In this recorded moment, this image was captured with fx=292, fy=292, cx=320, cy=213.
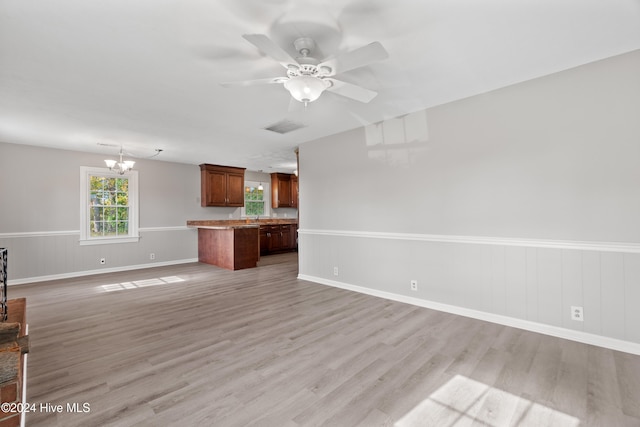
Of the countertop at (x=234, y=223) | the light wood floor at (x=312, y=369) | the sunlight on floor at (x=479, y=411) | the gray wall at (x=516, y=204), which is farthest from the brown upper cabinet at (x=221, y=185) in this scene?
the sunlight on floor at (x=479, y=411)

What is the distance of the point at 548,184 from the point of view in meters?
2.83

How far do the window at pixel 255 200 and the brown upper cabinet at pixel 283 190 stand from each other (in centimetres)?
23

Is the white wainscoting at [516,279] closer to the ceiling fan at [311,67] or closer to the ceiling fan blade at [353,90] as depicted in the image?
the ceiling fan blade at [353,90]

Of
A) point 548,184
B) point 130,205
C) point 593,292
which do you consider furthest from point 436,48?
point 130,205

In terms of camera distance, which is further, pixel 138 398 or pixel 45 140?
pixel 45 140

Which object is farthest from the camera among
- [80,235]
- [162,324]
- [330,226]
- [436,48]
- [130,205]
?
[130,205]

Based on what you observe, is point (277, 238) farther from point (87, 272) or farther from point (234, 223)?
point (87, 272)

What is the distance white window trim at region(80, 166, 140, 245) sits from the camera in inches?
229

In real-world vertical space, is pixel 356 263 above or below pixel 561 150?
below

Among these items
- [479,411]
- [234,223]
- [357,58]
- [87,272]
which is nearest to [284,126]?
[357,58]

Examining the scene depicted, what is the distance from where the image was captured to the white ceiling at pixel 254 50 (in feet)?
6.14

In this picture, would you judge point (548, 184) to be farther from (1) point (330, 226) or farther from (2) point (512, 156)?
(1) point (330, 226)

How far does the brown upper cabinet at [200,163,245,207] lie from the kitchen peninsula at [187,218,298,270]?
600mm

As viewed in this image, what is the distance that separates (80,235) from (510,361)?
719 centimetres
